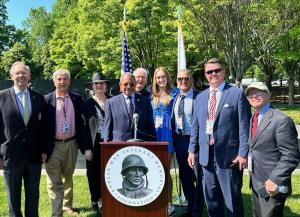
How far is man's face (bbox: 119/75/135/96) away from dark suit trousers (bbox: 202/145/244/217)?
4.03ft

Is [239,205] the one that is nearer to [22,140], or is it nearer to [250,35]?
[22,140]

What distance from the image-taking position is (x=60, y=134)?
5.72 meters

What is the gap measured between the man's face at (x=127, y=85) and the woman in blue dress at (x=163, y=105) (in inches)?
38.0

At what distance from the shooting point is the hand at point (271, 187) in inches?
159

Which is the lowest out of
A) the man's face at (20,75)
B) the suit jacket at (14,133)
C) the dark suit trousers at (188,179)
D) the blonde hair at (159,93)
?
the dark suit trousers at (188,179)

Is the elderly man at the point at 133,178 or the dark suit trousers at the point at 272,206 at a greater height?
the elderly man at the point at 133,178

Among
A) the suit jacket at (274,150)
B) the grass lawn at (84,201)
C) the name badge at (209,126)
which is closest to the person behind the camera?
the suit jacket at (274,150)

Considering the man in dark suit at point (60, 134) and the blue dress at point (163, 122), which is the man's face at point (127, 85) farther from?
the man in dark suit at point (60, 134)

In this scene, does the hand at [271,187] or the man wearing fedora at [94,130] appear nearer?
the hand at [271,187]

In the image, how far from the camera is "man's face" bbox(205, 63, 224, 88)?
4879mm

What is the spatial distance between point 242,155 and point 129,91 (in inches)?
62.7

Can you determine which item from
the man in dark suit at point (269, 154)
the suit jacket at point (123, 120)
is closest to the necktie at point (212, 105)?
the man in dark suit at point (269, 154)

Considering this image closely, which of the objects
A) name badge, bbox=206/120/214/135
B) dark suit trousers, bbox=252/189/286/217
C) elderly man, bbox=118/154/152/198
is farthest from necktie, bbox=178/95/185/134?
dark suit trousers, bbox=252/189/286/217

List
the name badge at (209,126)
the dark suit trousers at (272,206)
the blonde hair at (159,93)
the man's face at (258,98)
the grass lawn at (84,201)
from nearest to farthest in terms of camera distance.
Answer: the dark suit trousers at (272,206) < the man's face at (258,98) < the name badge at (209,126) < the blonde hair at (159,93) < the grass lawn at (84,201)
